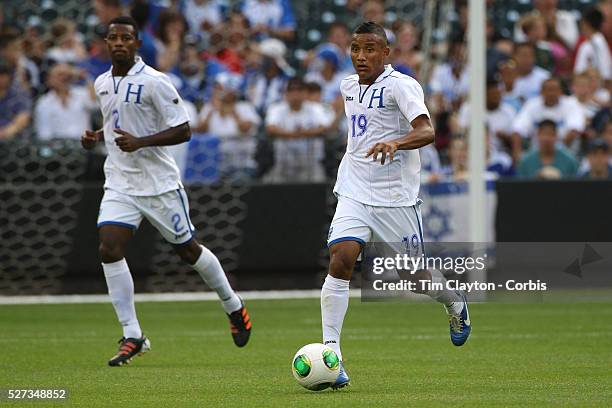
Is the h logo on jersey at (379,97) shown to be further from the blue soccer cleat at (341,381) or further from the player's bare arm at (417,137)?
the blue soccer cleat at (341,381)

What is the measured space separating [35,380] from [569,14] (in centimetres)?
1340

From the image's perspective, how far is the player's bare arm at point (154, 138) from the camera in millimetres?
9469

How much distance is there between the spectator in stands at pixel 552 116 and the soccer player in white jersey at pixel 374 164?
8957 mm

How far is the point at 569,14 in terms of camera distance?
64.9ft

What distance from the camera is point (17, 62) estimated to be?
1719 centimetres

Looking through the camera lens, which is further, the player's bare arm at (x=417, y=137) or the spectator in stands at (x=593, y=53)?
the spectator in stands at (x=593, y=53)

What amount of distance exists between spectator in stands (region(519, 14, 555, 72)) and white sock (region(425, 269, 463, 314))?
10.8 meters

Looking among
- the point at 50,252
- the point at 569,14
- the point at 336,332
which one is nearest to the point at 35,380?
the point at 336,332

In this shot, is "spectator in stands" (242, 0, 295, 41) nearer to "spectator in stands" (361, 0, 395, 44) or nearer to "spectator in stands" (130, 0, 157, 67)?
"spectator in stands" (361, 0, 395, 44)

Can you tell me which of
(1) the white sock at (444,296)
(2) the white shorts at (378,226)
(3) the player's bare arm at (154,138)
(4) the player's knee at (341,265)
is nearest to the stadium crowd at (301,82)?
(3) the player's bare arm at (154,138)

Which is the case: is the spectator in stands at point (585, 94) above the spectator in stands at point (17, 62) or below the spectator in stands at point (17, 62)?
below

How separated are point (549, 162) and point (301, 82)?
332 centimetres

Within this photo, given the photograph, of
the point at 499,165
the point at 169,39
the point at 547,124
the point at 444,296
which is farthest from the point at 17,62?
the point at 444,296

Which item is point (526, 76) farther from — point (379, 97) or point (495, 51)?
point (379, 97)
